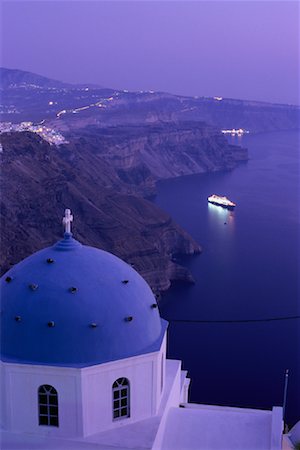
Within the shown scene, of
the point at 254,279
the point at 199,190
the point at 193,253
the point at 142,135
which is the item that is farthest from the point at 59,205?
the point at 142,135

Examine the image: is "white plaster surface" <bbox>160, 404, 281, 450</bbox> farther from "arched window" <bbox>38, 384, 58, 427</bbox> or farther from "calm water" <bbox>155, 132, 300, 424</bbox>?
"calm water" <bbox>155, 132, 300, 424</bbox>

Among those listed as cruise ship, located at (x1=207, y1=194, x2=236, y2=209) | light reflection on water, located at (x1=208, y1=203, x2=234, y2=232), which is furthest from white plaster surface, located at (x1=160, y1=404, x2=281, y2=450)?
cruise ship, located at (x1=207, y1=194, x2=236, y2=209)

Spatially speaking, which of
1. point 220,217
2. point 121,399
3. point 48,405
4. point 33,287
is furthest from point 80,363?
point 220,217

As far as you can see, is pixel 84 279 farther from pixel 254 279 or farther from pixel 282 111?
pixel 282 111

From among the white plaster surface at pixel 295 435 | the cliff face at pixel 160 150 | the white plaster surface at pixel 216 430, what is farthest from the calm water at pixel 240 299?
the white plaster surface at pixel 216 430

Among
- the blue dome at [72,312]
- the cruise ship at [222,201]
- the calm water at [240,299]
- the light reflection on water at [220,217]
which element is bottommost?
the calm water at [240,299]

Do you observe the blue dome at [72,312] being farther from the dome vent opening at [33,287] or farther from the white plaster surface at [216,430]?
the white plaster surface at [216,430]

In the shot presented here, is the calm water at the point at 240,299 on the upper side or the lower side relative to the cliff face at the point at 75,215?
lower
